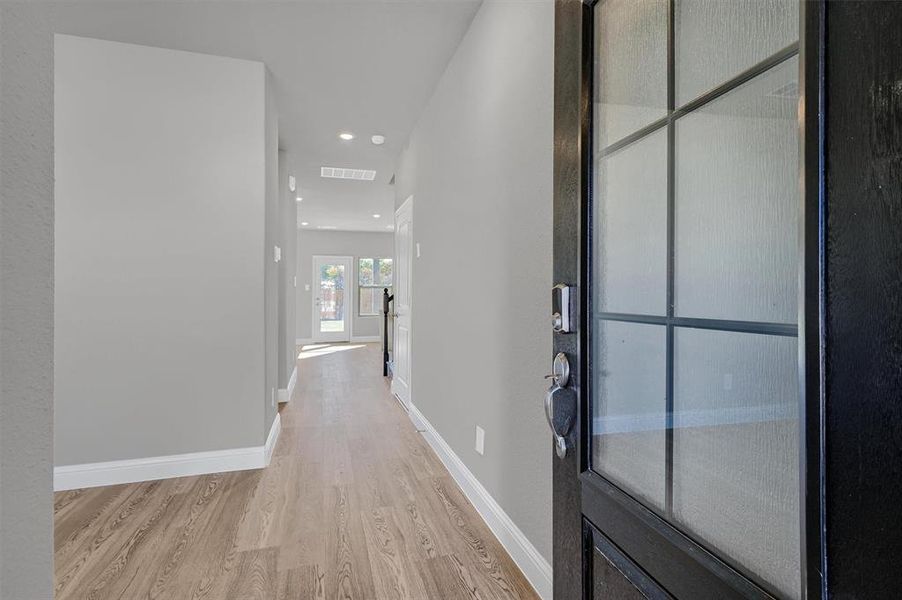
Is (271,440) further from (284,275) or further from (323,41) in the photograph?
(323,41)

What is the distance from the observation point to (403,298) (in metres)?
4.51

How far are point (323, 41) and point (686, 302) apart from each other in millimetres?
2737

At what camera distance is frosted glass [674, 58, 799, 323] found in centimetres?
51

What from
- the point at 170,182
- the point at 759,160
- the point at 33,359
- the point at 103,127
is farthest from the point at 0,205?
the point at 103,127

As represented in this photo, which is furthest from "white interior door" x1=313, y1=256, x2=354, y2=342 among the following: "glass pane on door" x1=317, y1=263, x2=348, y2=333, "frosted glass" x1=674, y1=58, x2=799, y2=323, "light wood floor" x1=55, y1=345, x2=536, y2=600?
"frosted glass" x1=674, y1=58, x2=799, y2=323

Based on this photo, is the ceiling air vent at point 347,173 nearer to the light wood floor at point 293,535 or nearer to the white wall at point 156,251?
the white wall at point 156,251

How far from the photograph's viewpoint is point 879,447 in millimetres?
385

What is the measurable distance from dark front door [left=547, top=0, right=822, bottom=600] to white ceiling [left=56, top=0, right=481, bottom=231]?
1.87m

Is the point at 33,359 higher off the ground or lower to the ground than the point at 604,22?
lower

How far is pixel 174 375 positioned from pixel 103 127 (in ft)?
5.09

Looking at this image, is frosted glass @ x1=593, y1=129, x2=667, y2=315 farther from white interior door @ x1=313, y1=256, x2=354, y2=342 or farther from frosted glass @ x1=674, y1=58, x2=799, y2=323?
white interior door @ x1=313, y1=256, x2=354, y2=342

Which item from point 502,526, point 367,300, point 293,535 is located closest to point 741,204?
point 502,526

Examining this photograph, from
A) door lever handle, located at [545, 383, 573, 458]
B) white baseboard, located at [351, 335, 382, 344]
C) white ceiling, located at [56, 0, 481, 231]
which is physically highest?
white ceiling, located at [56, 0, 481, 231]

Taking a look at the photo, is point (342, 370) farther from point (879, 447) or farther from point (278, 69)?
point (879, 447)
